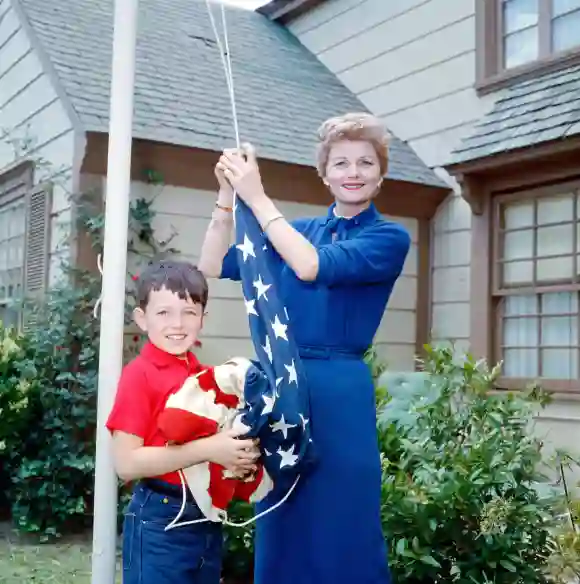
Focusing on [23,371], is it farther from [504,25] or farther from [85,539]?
[504,25]

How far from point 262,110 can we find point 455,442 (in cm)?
402

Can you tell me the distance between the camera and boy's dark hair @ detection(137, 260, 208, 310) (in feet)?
6.50

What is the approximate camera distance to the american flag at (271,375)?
1.83 m

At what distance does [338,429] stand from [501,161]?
14.2ft

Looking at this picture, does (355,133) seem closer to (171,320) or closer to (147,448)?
(171,320)

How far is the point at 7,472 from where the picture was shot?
5617 millimetres

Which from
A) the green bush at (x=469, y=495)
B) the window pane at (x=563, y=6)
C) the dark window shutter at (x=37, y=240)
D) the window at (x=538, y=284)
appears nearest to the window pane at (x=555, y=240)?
the window at (x=538, y=284)

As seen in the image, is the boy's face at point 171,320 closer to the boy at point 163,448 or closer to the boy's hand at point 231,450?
the boy at point 163,448

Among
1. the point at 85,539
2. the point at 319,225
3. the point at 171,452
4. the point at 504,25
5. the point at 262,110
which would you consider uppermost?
the point at 504,25

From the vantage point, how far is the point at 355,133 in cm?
207

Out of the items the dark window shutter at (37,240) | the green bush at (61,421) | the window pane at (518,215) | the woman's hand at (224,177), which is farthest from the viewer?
the window pane at (518,215)

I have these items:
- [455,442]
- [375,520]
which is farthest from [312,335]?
[455,442]

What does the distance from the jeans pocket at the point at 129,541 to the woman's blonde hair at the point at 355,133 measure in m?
0.97

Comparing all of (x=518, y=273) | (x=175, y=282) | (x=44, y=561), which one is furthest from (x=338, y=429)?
(x=518, y=273)
